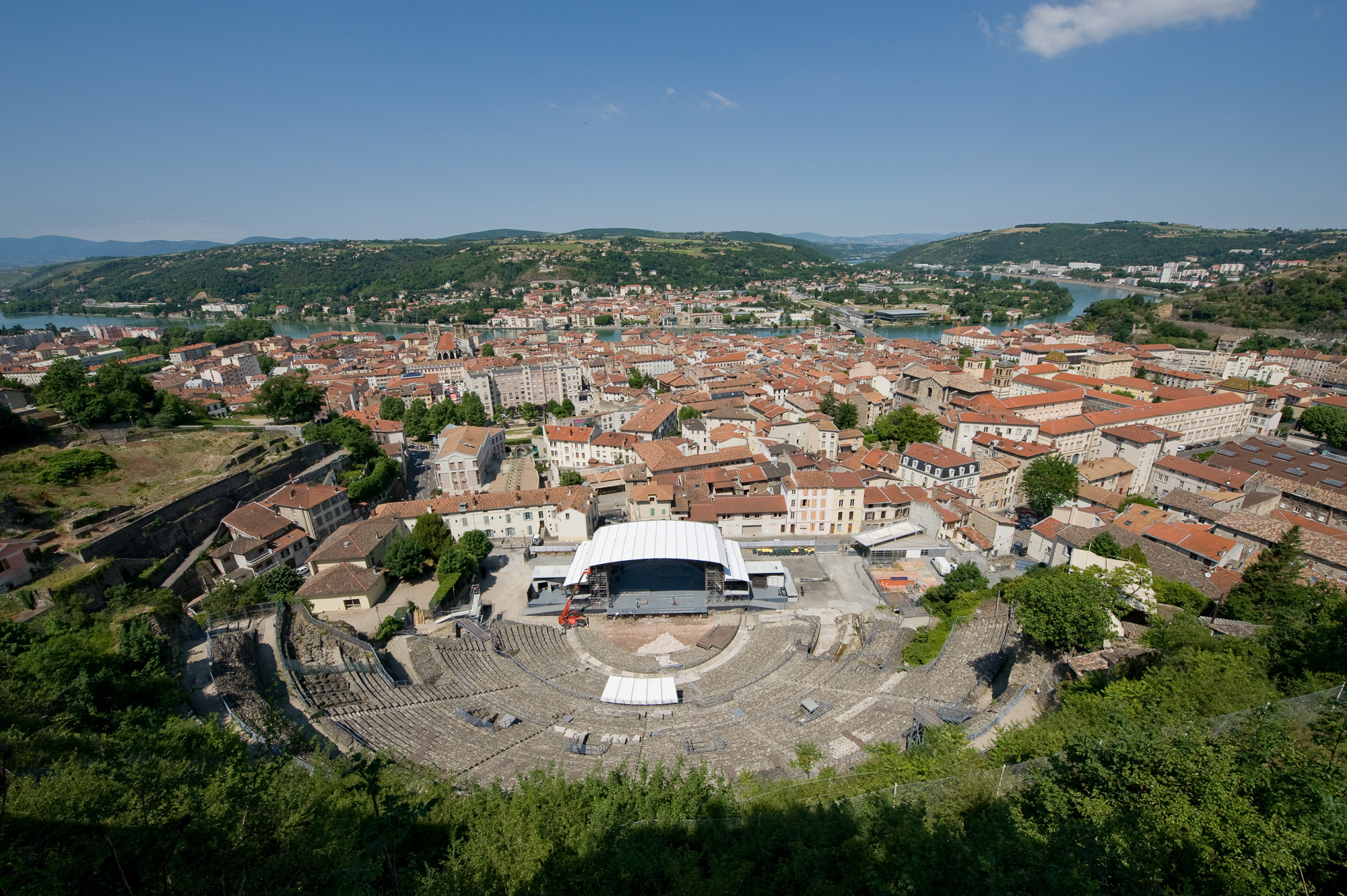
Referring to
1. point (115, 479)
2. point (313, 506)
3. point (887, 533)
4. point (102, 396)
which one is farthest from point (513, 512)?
point (102, 396)

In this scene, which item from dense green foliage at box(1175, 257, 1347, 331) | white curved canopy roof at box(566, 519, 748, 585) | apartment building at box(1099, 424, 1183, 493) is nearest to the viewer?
white curved canopy roof at box(566, 519, 748, 585)

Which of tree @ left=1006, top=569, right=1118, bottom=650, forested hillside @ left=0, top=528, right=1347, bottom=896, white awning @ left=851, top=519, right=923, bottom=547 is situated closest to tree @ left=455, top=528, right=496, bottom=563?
forested hillside @ left=0, top=528, right=1347, bottom=896

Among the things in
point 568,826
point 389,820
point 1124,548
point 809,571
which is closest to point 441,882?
point 389,820

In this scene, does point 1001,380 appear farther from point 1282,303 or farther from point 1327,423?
point 1282,303

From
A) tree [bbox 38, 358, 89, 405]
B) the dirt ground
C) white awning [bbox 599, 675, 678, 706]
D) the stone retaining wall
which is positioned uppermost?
tree [bbox 38, 358, 89, 405]

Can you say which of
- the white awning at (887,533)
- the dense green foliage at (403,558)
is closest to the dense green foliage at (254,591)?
the dense green foliage at (403,558)

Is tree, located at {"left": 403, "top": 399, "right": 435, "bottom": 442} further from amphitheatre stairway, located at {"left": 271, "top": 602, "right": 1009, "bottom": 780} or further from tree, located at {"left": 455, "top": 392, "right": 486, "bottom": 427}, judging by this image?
amphitheatre stairway, located at {"left": 271, "top": 602, "right": 1009, "bottom": 780}

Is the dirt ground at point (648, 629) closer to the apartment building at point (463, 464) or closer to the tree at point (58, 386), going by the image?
the apartment building at point (463, 464)
